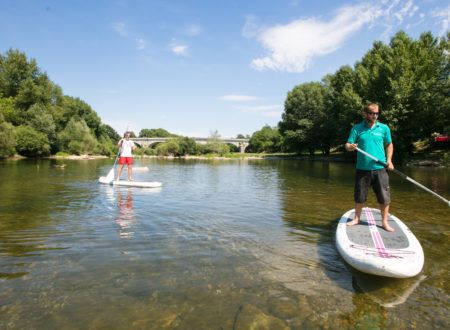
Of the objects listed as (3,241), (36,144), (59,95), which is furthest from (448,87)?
(59,95)

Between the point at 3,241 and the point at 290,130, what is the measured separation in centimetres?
7689

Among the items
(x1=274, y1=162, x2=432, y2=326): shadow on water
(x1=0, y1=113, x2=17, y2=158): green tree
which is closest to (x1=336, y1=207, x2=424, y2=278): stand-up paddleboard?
(x1=274, y1=162, x2=432, y2=326): shadow on water

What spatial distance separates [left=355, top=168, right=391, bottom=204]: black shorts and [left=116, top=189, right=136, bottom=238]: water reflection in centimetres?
532

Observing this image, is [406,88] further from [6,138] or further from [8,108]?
[8,108]

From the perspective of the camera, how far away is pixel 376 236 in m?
6.29

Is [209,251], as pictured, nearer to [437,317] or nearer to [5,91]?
[437,317]

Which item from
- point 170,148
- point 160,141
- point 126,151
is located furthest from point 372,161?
point 160,141

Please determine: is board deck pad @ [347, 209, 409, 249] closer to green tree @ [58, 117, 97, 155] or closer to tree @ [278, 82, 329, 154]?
tree @ [278, 82, 329, 154]

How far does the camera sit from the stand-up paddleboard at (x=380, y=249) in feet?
16.3

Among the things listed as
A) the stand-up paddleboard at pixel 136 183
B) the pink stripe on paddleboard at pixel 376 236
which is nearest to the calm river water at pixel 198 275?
the pink stripe on paddleboard at pixel 376 236

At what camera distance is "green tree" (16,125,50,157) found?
2373 inches

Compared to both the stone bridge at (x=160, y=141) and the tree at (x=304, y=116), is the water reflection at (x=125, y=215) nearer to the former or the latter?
the tree at (x=304, y=116)

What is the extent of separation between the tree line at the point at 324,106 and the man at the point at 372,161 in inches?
1384

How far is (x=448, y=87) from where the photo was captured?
40.6 meters
